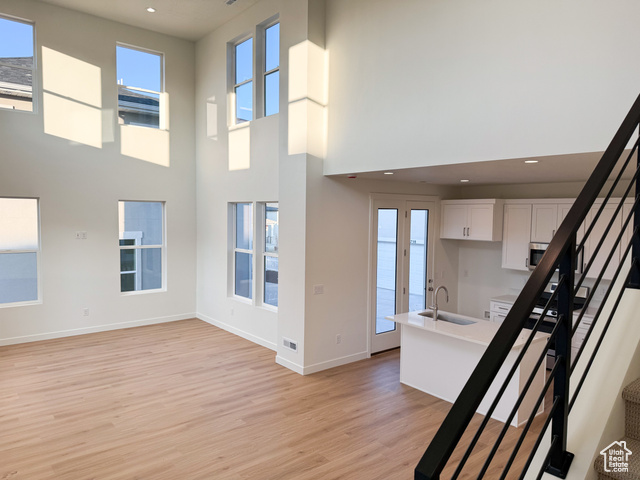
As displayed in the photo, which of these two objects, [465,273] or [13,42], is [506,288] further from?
[13,42]

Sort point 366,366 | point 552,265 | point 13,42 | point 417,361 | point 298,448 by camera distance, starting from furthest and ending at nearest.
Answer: point 13,42 → point 366,366 → point 417,361 → point 298,448 → point 552,265

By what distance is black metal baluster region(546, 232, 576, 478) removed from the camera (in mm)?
1313

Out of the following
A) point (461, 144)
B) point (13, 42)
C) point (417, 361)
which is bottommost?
point (417, 361)

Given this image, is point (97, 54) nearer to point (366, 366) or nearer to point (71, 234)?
point (71, 234)

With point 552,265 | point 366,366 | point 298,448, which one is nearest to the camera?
point 552,265

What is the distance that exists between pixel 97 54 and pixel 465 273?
674cm

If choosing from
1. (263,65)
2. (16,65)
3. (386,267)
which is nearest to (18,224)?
(16,65)

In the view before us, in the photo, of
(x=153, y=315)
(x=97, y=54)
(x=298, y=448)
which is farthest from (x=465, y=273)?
(x=97, y=54)

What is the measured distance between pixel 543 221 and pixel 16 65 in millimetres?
7608

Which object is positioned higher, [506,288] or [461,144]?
[461,144]

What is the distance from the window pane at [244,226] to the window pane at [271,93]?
1459 millimetres

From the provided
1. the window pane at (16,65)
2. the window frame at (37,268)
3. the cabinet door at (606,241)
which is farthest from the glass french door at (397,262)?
the window pane at (16,65)

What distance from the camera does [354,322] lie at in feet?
19.9

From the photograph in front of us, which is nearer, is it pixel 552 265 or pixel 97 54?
pixel 552 265
